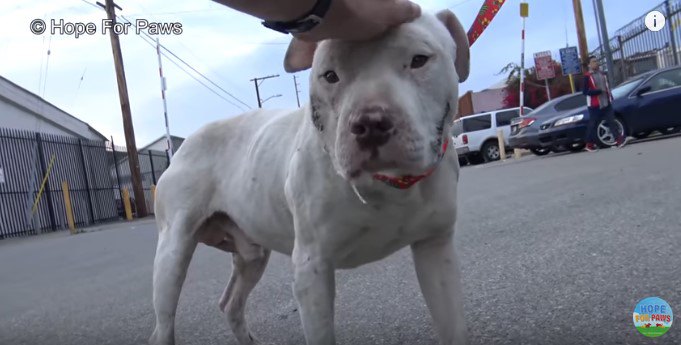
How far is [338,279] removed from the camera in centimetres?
417

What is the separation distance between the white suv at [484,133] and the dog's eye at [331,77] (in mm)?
19375

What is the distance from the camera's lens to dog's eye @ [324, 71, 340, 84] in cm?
172

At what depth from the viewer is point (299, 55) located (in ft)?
6.43

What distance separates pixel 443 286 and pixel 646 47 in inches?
781

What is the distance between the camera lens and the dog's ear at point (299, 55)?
194 centimetres

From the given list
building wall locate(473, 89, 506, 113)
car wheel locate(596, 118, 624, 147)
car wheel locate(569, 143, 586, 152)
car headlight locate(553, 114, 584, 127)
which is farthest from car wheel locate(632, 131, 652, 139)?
building wall locate(473, 89, 506, 113)

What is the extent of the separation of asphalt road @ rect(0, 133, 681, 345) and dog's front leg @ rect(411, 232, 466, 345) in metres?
0.48

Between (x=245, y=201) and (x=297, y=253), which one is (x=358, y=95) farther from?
(x=245, y=201)

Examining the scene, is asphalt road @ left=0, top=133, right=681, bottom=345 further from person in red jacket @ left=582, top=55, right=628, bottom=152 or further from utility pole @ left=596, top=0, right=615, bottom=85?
utility pole @ left=596, top=0, right=615, bottom=85

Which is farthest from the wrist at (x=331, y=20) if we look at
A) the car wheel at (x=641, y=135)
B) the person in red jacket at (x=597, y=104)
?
the car wheel at (x=641, y=135)

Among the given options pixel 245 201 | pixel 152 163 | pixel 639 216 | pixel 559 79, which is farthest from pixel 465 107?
pixel 245 201

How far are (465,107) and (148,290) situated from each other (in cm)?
3337

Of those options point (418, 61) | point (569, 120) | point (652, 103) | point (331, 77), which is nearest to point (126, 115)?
point (569, 120)

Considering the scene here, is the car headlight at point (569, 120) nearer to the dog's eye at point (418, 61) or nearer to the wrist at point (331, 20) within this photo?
the dog's eye at point (418, 61)
